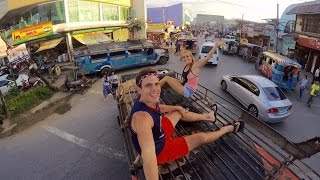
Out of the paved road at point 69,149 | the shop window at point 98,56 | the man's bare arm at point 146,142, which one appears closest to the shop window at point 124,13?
the shop window at point 98,56

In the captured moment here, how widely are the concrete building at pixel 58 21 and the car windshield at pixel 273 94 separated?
19.1 meters

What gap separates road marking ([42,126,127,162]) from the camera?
836 centimetres

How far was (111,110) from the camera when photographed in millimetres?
12641

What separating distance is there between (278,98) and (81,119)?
29.7 ft

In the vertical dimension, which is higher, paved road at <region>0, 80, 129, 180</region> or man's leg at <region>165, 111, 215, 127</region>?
man's leg at <region>165, 111, 215, 127</region>

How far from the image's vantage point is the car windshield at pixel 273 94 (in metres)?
11.1

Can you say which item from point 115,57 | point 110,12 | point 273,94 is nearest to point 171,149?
point 273,94

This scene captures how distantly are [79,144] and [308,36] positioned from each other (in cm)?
2217

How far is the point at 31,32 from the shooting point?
2273 centimetres

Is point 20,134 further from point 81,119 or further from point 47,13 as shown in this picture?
point 47,13

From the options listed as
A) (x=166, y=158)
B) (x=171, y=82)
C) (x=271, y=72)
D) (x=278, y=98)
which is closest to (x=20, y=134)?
(x=171, y=82)

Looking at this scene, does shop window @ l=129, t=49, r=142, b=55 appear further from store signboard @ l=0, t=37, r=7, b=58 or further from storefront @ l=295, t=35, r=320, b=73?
storefront @ l=295, t=35, r=320, b=73

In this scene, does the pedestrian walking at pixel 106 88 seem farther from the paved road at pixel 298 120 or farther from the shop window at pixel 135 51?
the shop window at pixel 135 51

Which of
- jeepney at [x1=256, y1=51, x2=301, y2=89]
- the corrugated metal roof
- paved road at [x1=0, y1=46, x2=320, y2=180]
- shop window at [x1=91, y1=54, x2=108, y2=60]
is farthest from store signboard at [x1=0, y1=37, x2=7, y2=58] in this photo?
the corrugated metal roof
